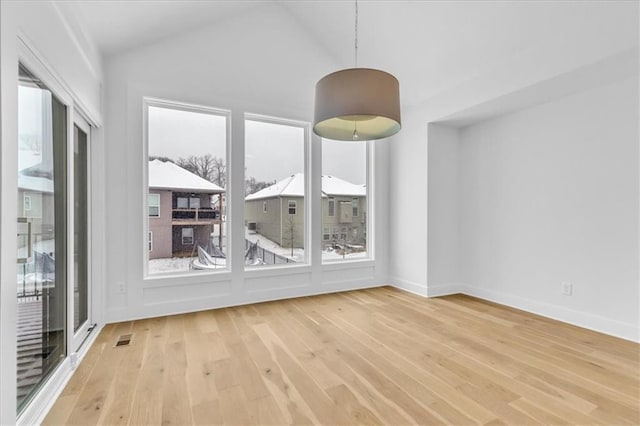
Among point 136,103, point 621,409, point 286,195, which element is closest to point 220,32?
point 136,103

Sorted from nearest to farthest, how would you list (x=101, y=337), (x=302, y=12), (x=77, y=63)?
(x=77, y=63)
(x=101, y=337)
(x=302, y=12)

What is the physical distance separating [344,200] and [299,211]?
778 mm

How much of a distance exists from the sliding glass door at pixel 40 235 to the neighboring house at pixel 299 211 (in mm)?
2102

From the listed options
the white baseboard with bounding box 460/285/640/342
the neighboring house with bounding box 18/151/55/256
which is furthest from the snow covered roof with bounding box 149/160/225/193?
the white baseboard with bounding box 460/285/640/342

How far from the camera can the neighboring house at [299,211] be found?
4258 mm

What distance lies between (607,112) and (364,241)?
10.6 feet

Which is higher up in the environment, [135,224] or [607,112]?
[607,112]

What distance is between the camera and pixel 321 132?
9.03ft

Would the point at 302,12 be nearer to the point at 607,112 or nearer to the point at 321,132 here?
the point at 321,132

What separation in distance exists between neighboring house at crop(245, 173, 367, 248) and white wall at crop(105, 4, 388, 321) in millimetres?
194

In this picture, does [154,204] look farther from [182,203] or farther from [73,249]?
[73,249]

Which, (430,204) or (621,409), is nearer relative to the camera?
(621,409)

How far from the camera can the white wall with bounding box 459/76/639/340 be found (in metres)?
2.96

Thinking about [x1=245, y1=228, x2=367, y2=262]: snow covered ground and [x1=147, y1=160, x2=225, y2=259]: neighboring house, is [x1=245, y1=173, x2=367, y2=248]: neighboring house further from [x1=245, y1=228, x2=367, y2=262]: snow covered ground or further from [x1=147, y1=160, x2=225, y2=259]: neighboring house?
[x1=147, y1=160, x2=225, y2=259]: neighboring house
